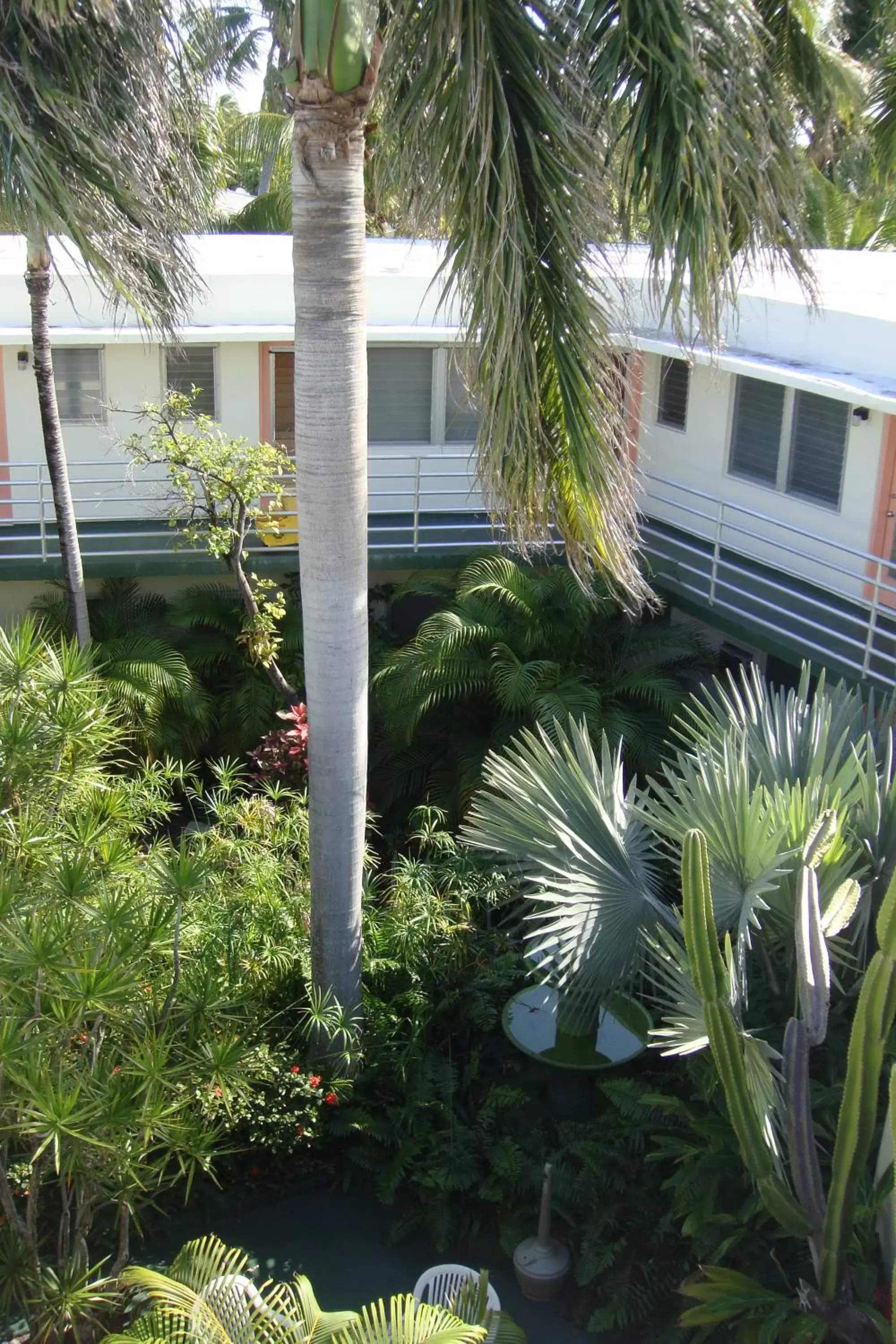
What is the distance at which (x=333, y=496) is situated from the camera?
23.4 ft

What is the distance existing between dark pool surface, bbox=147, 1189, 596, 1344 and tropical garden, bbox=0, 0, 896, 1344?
0.11 m

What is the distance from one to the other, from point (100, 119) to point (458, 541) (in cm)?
623

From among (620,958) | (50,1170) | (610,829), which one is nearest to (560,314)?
(610,829)

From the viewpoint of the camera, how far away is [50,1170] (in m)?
6.84

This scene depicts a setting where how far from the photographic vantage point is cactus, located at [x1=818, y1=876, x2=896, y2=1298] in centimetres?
506

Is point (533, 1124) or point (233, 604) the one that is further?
point (233, 604)

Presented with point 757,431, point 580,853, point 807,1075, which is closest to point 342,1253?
point 580,853

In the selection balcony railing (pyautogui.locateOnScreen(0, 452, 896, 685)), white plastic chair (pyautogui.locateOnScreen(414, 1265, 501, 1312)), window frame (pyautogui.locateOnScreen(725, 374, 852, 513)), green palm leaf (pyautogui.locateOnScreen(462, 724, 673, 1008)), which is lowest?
white plastic chair (pyautogui.locateOnScreen(414, 1265, 501, 1312))

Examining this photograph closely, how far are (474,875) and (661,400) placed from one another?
7324 millimetres

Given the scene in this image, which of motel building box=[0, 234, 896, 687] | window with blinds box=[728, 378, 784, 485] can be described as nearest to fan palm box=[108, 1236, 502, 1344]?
motel building box=[0, 234, 896, 687]

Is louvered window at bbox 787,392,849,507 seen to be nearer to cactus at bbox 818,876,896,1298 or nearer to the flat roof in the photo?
the flat roof

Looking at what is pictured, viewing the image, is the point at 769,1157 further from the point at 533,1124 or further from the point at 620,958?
the point at 533,1124

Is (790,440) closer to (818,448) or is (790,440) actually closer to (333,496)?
(818,448)

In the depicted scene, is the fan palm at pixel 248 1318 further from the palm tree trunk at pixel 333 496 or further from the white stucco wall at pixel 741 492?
the white stucco wall at pixel 741 492
